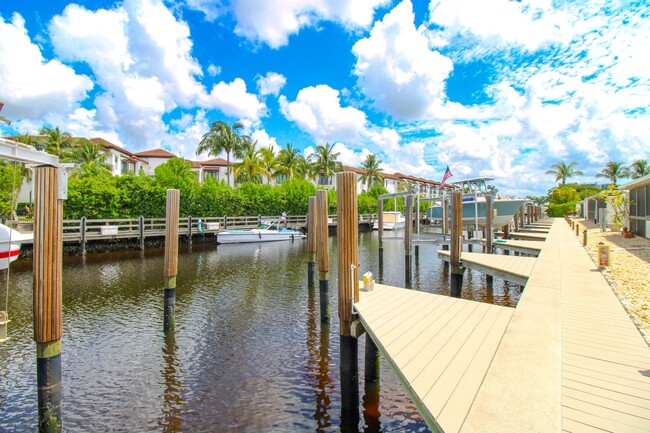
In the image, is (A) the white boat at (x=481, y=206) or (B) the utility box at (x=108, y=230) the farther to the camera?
(B) the utility box at (x=108, y=230)

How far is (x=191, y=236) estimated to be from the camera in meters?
32.4

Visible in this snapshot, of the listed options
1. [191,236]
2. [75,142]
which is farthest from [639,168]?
[75,142]

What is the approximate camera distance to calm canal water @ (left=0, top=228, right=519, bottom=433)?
5.95 m

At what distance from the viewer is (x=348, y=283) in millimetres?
6391

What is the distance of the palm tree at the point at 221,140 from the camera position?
5056 cm

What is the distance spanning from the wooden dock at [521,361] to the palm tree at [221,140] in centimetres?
4788

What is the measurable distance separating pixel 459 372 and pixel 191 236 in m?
31.9

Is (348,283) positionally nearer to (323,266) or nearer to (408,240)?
(323,266)

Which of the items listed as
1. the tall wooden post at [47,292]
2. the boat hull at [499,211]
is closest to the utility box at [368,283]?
the tall wooden post at [47,292]

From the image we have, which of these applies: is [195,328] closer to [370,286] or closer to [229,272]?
[370,286]

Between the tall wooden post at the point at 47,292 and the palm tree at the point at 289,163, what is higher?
the palm tree at the point at 289,163

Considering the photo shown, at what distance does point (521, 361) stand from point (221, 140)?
51.5m

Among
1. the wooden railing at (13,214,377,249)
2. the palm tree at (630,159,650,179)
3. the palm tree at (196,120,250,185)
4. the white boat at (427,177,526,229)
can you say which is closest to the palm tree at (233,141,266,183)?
the palm tree at (196,120,250,185)

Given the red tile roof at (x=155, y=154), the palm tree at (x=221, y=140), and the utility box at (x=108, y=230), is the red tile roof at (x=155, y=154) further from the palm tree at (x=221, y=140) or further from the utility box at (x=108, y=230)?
the utility box at (x=108, y=230)
